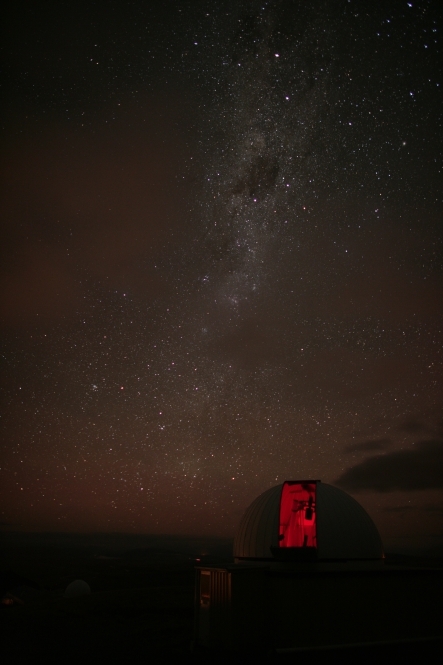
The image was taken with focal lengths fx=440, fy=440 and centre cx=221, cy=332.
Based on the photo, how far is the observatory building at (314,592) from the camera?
952cm

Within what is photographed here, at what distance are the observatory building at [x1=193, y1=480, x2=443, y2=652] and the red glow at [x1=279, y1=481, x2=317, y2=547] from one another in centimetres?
5

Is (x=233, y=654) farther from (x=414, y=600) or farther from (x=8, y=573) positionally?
(x=8, y=573)

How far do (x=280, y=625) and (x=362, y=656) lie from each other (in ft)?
6.27

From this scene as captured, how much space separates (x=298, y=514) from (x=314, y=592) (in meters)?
2.44

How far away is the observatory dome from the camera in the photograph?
10.8 metres

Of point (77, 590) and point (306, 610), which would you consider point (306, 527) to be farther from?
point (77, 590)

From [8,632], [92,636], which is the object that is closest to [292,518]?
[92,636]

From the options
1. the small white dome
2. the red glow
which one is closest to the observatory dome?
the red glow

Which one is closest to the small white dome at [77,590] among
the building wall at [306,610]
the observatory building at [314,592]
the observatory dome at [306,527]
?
the observatory dome at [306,527]

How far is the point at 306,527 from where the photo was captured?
1175cm

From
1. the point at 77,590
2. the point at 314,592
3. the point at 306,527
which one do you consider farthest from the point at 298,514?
the point at 77,590

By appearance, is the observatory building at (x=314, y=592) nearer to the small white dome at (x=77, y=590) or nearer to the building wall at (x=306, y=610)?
the building wall at (x=306, y=610)

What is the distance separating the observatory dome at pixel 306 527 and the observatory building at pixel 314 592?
1.0 inches

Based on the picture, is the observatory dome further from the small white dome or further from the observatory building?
the small white dome
